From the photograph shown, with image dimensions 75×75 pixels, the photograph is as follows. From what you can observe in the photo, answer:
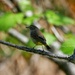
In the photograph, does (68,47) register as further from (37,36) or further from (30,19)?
(37,36)

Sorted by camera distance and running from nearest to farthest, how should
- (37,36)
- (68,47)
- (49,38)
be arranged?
(68,47)
(49,38)
(37,36)

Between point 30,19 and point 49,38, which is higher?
point 30,19

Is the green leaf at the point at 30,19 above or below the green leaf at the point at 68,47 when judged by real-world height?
above

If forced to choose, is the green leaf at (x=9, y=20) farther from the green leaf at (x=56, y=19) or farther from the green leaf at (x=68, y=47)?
the green leaf at (x=68, y=47)

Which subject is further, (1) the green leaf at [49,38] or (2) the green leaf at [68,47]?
(1) the green leaf at [49,38]

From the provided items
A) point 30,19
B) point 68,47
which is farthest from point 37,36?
point 68,47

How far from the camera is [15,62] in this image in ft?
16.9

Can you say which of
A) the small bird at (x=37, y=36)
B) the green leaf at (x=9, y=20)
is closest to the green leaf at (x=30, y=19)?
the green leaf at (x=9, y=20)

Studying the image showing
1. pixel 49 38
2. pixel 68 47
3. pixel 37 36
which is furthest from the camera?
pixel 37 36

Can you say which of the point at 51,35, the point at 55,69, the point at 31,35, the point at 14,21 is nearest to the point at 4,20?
the point at 14,21

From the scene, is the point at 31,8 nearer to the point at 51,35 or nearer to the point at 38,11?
the point at 38,11

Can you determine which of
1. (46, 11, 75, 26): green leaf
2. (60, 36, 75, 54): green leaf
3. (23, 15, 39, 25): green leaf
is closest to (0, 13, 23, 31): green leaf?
(23, 15, 39, 25): green leaf

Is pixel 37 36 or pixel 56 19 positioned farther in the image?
pixel 37 36

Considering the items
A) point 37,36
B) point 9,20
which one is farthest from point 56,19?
point 37,36
